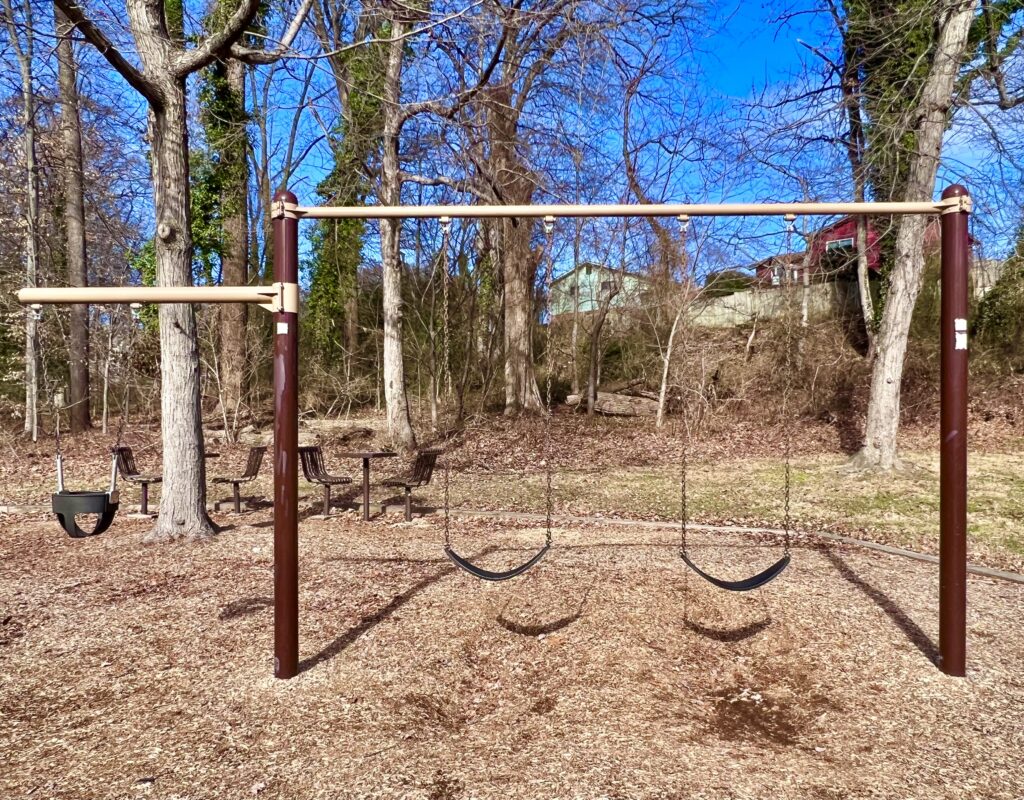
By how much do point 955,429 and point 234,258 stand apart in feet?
49.7

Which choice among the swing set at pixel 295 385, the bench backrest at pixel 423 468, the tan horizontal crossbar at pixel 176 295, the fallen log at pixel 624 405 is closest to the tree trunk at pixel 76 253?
the bench backrest at pixel 423 468

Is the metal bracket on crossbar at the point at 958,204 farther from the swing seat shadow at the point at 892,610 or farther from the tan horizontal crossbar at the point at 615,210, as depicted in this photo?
the swing seat shadow at the point at 892,610

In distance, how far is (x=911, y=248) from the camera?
9047 millimetres

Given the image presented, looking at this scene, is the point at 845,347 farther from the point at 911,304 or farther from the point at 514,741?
the point at 514,741

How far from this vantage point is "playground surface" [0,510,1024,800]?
2.63 m

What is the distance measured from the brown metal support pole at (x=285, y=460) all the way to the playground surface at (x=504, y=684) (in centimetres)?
22

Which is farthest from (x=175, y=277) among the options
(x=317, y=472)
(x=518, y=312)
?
(x=518, y=312)

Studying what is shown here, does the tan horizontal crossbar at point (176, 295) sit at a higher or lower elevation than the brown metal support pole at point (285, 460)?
higher

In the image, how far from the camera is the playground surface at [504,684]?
2.63 metres

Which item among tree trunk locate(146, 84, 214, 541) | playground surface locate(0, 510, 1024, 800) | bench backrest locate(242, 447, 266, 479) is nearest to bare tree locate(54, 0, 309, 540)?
tree trunk locate(146, 84, 214, 541)

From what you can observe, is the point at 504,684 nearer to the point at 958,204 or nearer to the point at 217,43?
the point at 958,204

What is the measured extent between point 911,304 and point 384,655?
339 inches

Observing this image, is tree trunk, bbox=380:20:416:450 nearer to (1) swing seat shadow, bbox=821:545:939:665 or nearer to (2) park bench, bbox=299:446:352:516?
(2) park bench, bbox=299:446:352:516

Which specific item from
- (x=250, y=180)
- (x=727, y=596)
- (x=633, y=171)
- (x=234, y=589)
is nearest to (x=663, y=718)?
(x=727, y=596)
